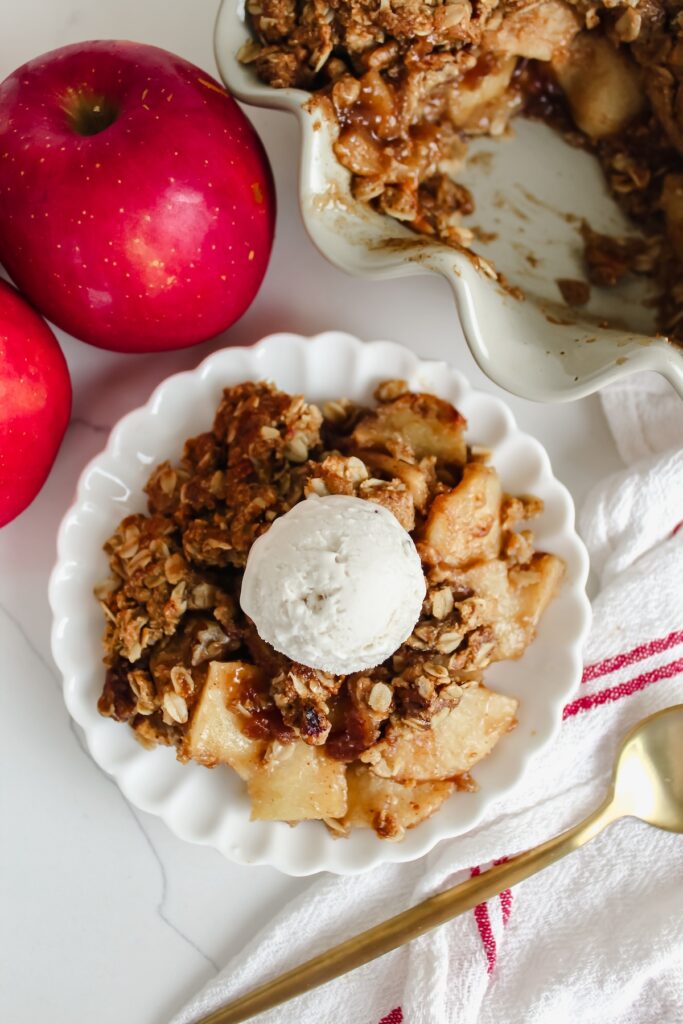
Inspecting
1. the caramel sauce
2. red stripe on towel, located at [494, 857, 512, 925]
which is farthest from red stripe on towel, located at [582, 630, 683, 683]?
the caramel sauce

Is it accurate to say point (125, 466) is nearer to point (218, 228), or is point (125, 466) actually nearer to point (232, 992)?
point (218, 228)

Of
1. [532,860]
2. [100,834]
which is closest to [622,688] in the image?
[532,860]

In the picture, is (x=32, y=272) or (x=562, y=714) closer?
(x=32, y=272)

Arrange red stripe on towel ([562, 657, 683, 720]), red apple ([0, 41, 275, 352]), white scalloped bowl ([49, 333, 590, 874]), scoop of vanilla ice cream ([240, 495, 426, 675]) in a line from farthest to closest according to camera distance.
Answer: red stripe on towel ([562, 657, 683, 720]) < white scalloped bowl ([49, 333, 590, 874]) < red apple ([0, 41, 275, 352]) < scoop of vanilla ice cream ([240, 495, 426, 675])

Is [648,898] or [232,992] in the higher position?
[648,898]

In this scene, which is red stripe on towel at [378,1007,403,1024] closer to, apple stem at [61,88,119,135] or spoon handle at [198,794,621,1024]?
spoon handle at [198,794,621,1024]

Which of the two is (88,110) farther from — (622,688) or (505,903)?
(505,903)

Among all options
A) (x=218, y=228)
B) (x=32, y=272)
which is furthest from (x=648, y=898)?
(x=32, y=272)
